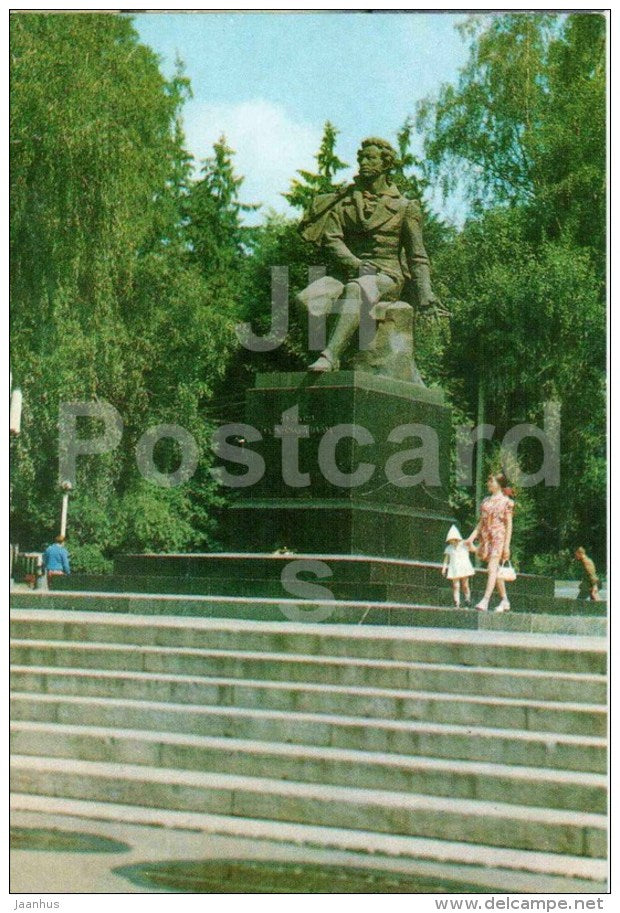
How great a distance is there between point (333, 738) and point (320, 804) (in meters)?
0.73

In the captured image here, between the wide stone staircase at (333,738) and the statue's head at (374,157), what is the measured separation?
228 inches

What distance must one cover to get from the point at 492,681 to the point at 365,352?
615cm

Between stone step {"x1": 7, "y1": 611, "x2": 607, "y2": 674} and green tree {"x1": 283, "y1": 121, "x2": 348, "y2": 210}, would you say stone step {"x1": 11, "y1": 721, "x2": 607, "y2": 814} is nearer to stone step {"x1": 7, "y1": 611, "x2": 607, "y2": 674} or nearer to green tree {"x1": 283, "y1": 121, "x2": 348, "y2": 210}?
stone step {"x1": 7, "y1": 611, "x2": 607, "y2": 674}

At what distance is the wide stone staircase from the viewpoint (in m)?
7.27

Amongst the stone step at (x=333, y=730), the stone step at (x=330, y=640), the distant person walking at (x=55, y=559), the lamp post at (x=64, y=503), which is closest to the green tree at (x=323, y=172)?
the lamp post at (x=64, y=503)

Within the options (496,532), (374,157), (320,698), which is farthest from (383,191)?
(320,698)

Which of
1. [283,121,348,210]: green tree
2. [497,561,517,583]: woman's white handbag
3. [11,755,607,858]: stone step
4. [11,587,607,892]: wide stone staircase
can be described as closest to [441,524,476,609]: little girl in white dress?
[497,561,517,583]: woman's white handbag

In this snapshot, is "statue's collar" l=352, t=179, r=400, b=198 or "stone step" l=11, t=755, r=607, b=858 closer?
"stone step" l=11, t=755, r=607, b=858

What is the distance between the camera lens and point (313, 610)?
11.2m

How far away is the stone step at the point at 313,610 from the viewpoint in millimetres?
10938

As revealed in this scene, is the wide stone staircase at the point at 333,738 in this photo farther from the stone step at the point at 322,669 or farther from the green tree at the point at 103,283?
the green tree at the point at 103,283

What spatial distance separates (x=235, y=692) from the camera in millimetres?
8992

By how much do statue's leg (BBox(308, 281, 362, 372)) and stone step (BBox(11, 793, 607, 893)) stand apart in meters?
6.25
